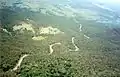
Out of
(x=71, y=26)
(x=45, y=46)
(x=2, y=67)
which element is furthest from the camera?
(x=71, y=26)

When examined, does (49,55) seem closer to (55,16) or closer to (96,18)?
(55,16)

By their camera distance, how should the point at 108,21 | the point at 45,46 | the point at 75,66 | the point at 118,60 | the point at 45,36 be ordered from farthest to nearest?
the point at 108,21
the point at 45,36
the point at 45,46
the point at 118,60
the point at 75,66

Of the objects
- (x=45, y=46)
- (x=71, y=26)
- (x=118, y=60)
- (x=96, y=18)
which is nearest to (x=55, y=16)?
(x=71, y=26)

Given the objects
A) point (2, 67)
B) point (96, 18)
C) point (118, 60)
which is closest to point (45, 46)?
point (118, 60)

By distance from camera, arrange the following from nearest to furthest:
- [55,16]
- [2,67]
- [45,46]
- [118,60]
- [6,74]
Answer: [6,74] → [2,67] → [118,60] → [45,46] → [55,16]

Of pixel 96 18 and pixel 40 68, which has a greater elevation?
pixel 40 68

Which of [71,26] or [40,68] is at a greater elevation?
[40,68]

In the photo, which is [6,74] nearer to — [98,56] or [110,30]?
[98,56]

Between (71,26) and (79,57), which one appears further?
(71,26)

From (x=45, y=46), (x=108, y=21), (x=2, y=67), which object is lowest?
(x=108, y=21)
